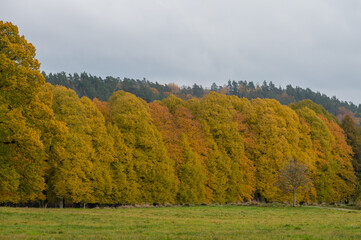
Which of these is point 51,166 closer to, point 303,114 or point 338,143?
point 303,114

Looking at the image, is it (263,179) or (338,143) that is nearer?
(263,179)

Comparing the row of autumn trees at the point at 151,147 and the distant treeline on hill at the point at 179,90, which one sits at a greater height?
the distant treeline on hill at the point at 179,90

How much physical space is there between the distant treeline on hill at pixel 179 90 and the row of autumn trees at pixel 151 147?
50328 millimetres

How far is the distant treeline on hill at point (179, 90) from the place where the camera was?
10844 centimetres

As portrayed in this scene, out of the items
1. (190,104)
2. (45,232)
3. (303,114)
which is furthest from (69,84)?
(45,232)

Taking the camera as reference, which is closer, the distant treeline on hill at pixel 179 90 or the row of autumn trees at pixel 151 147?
the row of autumn trees at pixel 151 147

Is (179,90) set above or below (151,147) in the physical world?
above

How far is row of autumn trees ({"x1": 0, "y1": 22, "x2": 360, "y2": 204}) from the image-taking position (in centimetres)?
2531

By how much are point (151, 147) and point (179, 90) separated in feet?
359

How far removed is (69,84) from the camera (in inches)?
4459

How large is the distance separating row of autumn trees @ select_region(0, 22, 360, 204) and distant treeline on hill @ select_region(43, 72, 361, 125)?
50328 mm

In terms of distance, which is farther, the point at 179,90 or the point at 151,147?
the point at 179,90

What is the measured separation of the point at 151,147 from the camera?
48344 mm

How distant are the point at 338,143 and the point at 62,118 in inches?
1807
